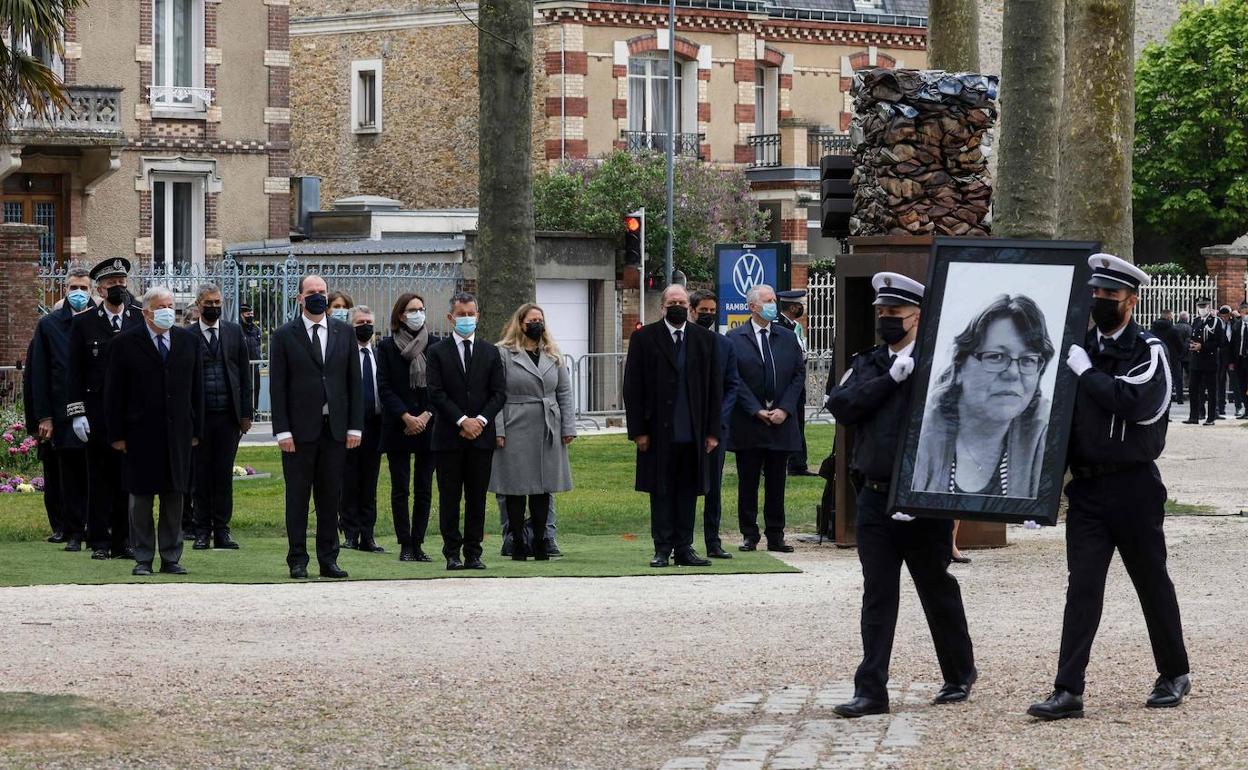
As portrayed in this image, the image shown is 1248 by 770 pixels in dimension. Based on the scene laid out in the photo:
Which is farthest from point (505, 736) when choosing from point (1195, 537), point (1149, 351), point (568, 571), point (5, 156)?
point (5, 156)

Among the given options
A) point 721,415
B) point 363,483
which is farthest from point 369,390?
point 721,415

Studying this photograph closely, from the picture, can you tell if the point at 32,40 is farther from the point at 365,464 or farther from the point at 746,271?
the point at 746,271

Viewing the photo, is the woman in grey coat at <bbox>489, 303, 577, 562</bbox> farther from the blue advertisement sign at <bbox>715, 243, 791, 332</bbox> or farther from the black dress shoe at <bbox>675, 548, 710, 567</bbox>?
the blue advertisement sign at <bbox>715, 243, 791, 332</bbox>

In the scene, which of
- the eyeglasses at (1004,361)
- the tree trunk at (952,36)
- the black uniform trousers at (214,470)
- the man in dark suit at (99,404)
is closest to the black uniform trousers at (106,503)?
the man in dark suit at (99,404)

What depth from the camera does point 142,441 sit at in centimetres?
1432

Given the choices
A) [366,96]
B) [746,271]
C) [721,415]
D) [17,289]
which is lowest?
[721,415]

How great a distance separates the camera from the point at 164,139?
40812mm

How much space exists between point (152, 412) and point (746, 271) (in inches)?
379

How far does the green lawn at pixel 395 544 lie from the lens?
48.0 feet

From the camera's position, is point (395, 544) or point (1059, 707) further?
point (395, 544)

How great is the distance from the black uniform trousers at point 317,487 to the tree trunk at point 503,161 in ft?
19.9

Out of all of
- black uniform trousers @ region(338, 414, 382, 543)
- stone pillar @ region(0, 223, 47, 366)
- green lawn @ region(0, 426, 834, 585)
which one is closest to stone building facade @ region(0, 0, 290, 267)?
stone pillar @ region(0, 223, 47, 366)

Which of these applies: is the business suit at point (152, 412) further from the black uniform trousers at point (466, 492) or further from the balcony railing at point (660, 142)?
the balcony railing at point (660, 142)

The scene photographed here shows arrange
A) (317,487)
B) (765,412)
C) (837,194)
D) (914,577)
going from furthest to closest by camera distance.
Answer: (837,194) < (765,412) < (317,487) < (914,577)
